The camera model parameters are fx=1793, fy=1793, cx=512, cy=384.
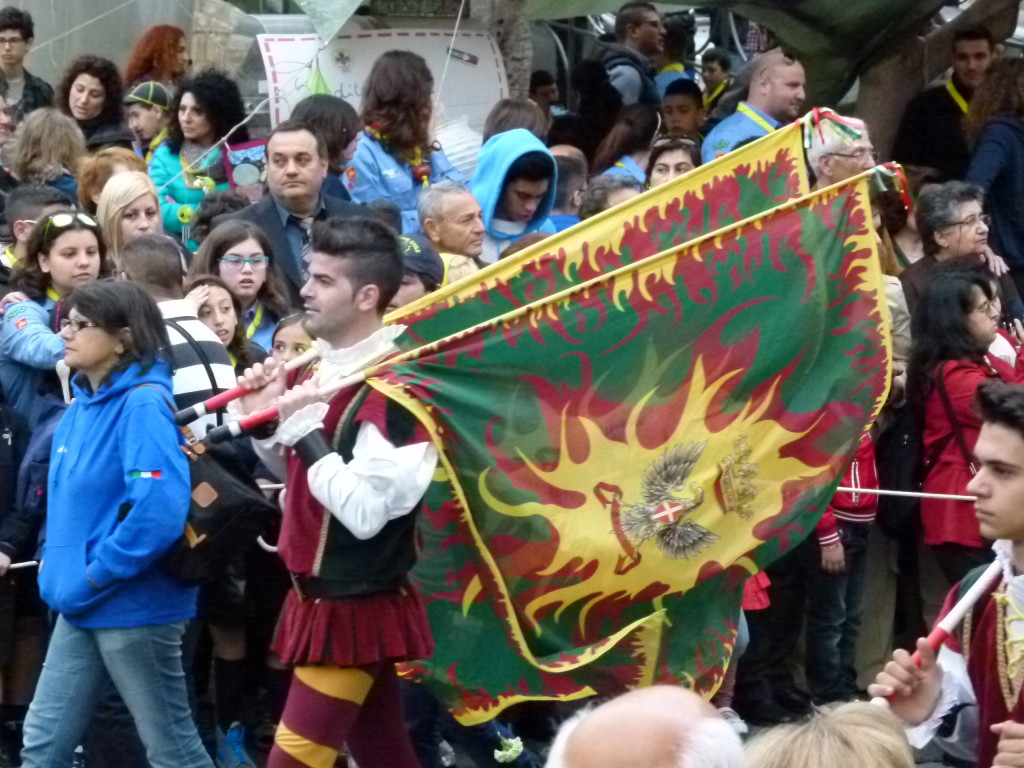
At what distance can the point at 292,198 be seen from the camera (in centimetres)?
679

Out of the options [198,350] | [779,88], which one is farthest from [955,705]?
[779,88]

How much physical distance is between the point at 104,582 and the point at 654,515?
1545 millimetres

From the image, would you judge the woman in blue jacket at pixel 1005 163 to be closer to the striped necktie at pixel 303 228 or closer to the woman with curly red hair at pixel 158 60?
the striped necktie at pixel 303 228

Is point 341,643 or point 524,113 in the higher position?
point 524,113

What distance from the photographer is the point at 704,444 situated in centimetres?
508

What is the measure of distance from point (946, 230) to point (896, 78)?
1975mm

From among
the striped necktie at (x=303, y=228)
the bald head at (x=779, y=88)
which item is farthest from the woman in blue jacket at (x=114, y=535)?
the bald head at (x=779, y=88)

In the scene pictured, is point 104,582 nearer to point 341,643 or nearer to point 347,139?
point 341,643

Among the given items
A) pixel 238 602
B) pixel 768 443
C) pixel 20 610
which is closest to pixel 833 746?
pixel 768 443

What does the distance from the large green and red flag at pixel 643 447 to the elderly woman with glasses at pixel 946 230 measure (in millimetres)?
1705

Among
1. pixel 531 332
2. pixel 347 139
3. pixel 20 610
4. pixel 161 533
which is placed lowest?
pixel 20 610

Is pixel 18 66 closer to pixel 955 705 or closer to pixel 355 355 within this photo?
pixel 355 355

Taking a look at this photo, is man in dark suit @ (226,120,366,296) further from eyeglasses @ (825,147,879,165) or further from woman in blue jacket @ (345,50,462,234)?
eyeglasses @ (825,147,879,165)

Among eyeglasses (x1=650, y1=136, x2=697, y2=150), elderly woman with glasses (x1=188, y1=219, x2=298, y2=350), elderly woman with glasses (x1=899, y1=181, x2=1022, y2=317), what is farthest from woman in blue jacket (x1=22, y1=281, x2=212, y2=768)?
elderly woman with glasses (x1=899, y1=181, x2=1022, y2=317)
